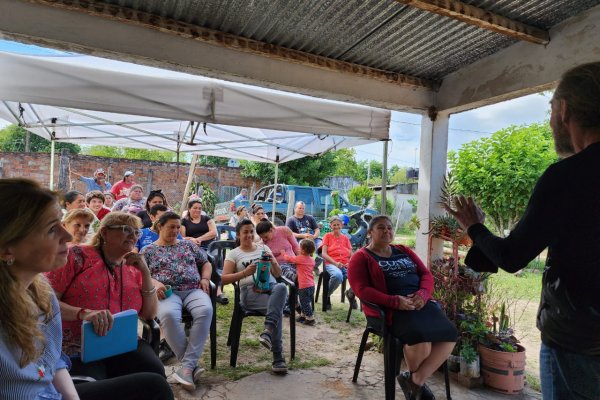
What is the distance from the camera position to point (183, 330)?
293cm

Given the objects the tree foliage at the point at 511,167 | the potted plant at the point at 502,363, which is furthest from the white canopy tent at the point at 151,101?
the tree foliage at the point at 511,167

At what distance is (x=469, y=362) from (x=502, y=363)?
0.23 m

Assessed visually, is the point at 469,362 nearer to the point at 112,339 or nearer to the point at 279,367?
the point at 279,367

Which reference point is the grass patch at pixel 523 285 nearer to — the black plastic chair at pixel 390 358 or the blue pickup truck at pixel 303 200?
the black plastic chair at pixel 390 358

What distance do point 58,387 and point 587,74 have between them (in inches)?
80.0

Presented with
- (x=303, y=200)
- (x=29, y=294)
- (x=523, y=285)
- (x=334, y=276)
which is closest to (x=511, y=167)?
(x=523, y=285)

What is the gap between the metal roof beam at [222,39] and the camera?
233 cm

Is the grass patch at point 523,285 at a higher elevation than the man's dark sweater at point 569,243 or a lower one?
lower

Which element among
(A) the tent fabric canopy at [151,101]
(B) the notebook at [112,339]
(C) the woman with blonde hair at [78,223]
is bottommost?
(B) the notebook at [112,339]

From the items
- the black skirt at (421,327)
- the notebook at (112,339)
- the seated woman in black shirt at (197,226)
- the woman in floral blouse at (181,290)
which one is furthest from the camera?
the seated woman in black shirt at (197,226)

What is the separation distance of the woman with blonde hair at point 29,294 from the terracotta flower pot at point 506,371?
2.88m

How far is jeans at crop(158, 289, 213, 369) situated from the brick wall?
37.3ft

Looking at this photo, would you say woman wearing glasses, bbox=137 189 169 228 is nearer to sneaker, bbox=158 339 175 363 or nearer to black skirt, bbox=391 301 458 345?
sneaker, bbox=158 339 175 363

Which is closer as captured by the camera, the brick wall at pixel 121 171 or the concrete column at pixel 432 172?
the concrete column at pixel 432 172
